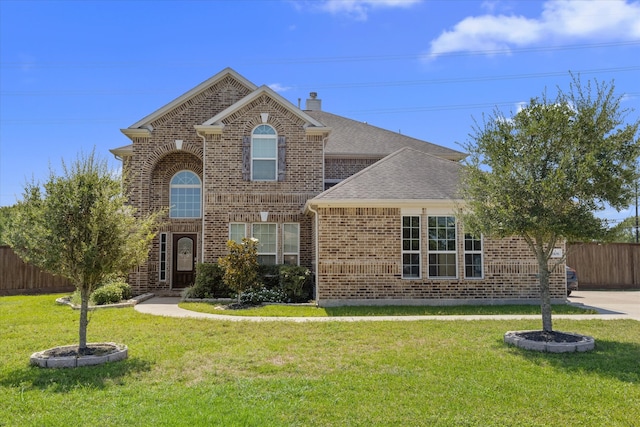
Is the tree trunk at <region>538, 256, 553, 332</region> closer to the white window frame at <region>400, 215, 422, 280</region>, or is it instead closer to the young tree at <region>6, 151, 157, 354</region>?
the white window frame at <region>400, 215, 422, 280</region>

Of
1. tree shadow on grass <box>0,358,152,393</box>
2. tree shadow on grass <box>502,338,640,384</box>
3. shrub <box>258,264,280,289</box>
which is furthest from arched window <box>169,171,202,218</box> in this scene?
tree shadow on grass <box>502,338,640,384</box>

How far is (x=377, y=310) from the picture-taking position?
1338 centimetres

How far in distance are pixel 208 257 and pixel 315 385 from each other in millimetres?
11492

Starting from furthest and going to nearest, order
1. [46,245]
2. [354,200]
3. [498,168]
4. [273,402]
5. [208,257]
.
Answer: [208,257] → [354,200] → [498,168] → [46,245] → [273,402]

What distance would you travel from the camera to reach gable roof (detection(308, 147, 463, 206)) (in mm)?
14320

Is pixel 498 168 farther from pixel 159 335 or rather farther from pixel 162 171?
pixel 162 171

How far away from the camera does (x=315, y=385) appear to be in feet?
21.2

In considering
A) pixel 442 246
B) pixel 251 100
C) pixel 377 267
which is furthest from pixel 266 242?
pixel 442 246

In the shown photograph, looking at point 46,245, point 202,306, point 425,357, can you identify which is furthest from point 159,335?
point 425,357

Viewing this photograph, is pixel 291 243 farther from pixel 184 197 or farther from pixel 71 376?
pixel 71 376

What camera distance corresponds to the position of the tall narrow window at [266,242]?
57.3 feet

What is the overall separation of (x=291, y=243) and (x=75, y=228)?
10138 millimetres

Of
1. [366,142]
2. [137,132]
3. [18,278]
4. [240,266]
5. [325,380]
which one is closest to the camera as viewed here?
[325,380]

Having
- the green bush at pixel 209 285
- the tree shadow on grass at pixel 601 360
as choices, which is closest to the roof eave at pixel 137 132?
the green bush at pixel 209 285
